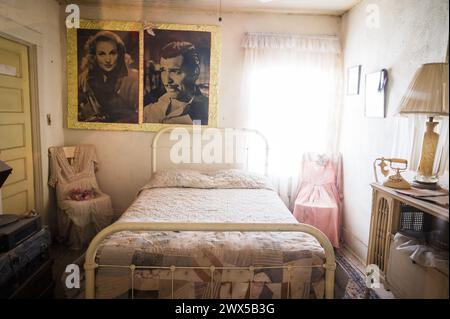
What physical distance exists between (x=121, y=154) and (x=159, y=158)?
46cm

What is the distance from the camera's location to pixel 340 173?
3654 mm

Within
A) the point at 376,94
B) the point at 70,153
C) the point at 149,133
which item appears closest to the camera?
the point at 376,94

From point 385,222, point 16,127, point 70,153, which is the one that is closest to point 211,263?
point 385,222

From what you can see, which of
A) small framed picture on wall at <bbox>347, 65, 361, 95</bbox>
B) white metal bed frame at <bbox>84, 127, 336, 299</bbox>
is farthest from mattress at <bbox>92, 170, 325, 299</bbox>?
small framed picture on wall at <bbox>347, 65, 361, 95</bbox>

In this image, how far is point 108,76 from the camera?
3748mm

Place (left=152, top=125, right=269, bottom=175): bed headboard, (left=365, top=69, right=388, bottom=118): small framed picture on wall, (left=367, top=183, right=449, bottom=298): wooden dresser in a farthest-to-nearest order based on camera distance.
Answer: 1. (left=152, top=125, right=269, bottom=175): bed headboard
2. (left=365, top=69, right=388, bottom=118): small framed picture on wall
3. (left=367, top=183, right=449, bottom=298): wooden dresser

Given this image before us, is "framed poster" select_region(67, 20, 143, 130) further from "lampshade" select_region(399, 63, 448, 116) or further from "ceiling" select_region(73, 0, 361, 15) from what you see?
"lampshade" select_region(399, 63, 448, 116)

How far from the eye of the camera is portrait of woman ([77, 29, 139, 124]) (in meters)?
3.69

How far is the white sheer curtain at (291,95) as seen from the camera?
3711mm

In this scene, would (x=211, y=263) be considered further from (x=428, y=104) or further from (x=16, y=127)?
(x=16, y=127)

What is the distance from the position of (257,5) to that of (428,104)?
7.93 ft

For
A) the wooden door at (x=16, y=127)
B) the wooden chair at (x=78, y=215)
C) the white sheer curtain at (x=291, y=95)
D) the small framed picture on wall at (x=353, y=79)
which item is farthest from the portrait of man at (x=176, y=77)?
the small framed picture on wall at (x=353, y=79)
